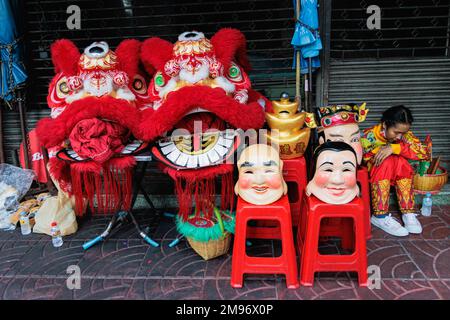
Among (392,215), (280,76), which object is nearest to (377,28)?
(280,76)

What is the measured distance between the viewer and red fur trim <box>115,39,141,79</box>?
3.29 m

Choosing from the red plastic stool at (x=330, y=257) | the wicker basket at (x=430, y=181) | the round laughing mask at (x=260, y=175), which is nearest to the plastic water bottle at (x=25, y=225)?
the round laughing mask at (x=260, y=175)

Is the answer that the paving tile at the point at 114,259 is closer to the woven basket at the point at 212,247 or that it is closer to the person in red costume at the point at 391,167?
the woven basket at the point at 212,247

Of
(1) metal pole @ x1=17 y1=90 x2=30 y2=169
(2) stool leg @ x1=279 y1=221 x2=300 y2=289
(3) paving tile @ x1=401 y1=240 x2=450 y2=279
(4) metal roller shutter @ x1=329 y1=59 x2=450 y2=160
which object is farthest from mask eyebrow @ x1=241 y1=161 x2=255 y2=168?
(1) metal pole @ x1=17 y1=90 x2=30 y2=169

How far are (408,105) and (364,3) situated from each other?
1259 mm

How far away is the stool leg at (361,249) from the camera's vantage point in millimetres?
2689

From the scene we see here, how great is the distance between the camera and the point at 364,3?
3955 millimetres

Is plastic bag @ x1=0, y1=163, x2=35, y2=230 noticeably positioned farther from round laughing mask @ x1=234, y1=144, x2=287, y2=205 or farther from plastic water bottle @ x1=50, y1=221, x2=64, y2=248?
round laughing mask @ x1=234, y1=144, x2=287, y2=205

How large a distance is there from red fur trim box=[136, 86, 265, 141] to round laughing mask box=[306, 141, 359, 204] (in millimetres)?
688

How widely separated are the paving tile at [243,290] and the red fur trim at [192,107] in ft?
4.18

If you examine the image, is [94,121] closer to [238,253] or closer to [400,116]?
[238,253]

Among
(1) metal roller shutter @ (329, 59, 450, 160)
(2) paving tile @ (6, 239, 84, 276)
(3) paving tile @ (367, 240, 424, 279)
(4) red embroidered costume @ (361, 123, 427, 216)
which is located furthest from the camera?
(1) metal roller shutter @ (329, 59, 450, 160)

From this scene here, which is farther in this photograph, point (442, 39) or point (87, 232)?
point (442, 39)

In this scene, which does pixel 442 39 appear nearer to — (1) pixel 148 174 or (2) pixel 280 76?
(2) pixel 280 76
